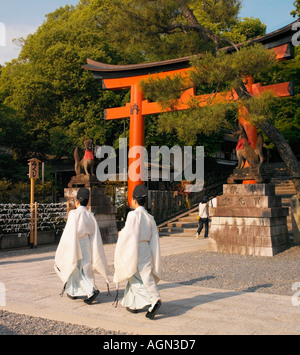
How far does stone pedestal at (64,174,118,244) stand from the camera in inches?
519

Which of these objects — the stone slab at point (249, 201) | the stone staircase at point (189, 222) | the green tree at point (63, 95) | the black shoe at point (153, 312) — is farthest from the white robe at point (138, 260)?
the green tree at point (63, 95)

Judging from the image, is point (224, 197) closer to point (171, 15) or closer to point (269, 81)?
point (171, 15)

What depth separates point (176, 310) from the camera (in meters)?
5.09

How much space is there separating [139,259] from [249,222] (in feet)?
20.2

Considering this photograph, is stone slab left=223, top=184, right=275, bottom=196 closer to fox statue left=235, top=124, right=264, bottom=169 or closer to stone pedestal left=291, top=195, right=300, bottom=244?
fox statue left=235, top=124, right=264, bottom=169

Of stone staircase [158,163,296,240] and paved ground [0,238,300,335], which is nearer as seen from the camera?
paved ground [0,238,300,335]

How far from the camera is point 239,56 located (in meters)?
9.51

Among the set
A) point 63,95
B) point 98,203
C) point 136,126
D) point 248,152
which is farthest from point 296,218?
point 63,95

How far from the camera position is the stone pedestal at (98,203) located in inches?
519

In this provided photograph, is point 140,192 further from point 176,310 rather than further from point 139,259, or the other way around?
point 176,310

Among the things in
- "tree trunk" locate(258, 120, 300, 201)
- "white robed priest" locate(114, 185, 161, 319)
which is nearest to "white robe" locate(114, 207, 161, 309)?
"white robed priest" locate(114, 185, 161, 319)

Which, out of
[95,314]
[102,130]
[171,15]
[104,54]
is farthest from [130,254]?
[104,54]

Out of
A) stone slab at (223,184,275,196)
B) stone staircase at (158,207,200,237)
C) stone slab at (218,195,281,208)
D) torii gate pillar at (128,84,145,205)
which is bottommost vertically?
stone staircase at (158,207,200,237)

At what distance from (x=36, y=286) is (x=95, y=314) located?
7.04 feet
